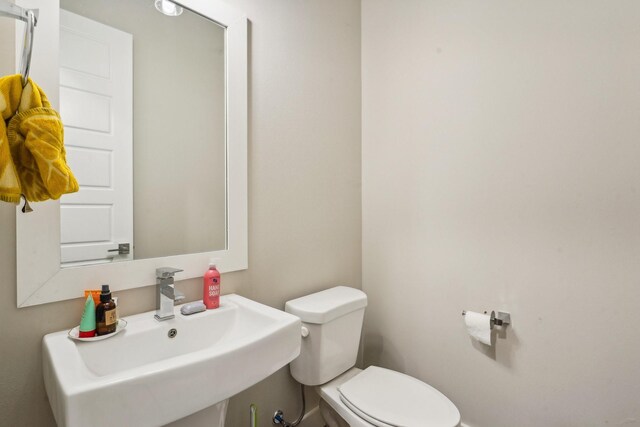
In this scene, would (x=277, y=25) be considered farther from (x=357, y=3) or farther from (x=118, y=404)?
(x=118, y=404)

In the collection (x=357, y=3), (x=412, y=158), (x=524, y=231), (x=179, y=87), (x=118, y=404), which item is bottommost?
(x=118, y=404)

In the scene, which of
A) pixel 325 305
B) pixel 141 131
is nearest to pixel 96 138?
pixel 141 131

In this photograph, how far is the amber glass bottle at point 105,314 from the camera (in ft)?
2.71

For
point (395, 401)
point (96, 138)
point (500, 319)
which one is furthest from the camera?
point (500, 319)

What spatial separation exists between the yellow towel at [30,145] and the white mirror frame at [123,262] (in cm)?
23

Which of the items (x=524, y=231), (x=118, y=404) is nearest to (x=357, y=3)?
(x=524, y=231)

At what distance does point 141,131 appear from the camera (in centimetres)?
105

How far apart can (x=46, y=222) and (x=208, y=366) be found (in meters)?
0.59

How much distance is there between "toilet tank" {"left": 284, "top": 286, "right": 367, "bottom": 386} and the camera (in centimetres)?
130

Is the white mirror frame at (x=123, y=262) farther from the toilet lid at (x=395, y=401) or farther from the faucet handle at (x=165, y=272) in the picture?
the toilet lid at (x=395, y=401)

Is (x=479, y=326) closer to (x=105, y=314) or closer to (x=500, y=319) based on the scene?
(x=500, y=319)

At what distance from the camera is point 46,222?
0.82m

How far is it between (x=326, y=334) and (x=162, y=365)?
0.78 metres

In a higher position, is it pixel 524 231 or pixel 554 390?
pixel 524 231
